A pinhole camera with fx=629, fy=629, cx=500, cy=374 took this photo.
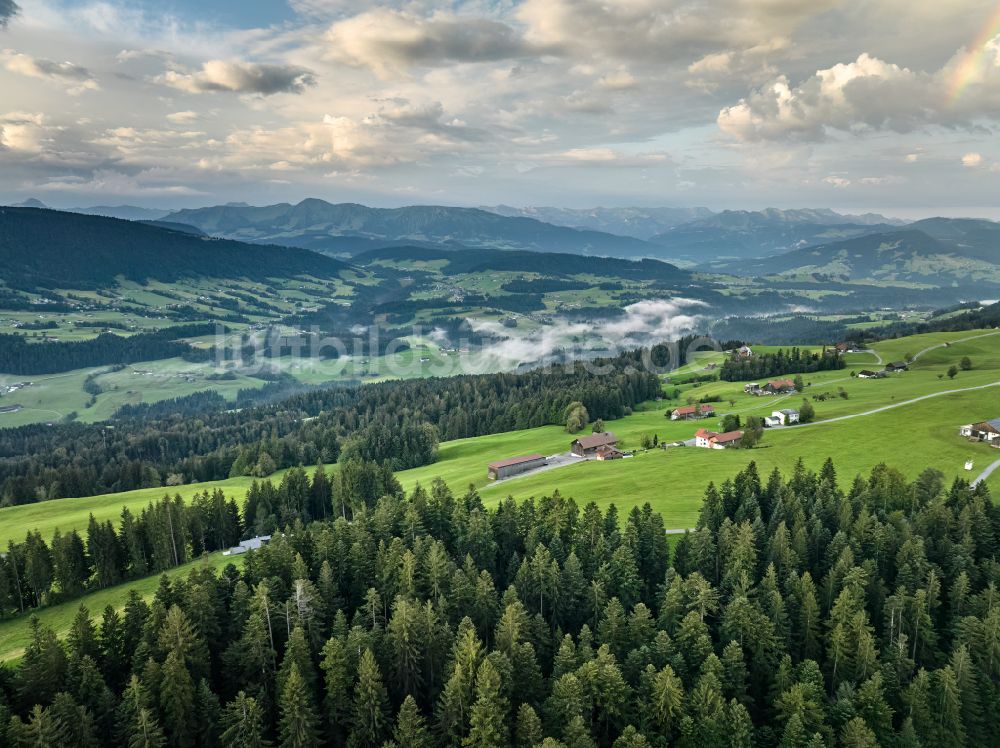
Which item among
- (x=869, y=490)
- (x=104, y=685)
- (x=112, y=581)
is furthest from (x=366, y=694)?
(x=869, y=490)

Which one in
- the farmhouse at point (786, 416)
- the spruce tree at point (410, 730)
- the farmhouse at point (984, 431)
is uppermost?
the farmhouse at point (984, 431)

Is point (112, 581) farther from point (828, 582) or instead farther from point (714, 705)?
point (828, 582)

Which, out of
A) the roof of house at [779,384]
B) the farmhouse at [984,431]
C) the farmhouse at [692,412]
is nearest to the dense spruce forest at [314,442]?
the farmhouse at [692,412]

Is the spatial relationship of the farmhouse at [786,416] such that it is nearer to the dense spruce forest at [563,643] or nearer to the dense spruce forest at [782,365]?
the dense spruce forest at [563,643]

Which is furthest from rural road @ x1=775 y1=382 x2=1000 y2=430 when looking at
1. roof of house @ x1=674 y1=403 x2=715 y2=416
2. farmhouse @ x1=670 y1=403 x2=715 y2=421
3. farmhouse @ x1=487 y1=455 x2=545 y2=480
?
farmhouse @ x1=487 y1=455 x2=545 y2=480

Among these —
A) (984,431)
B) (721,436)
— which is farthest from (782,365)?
(984,431)
